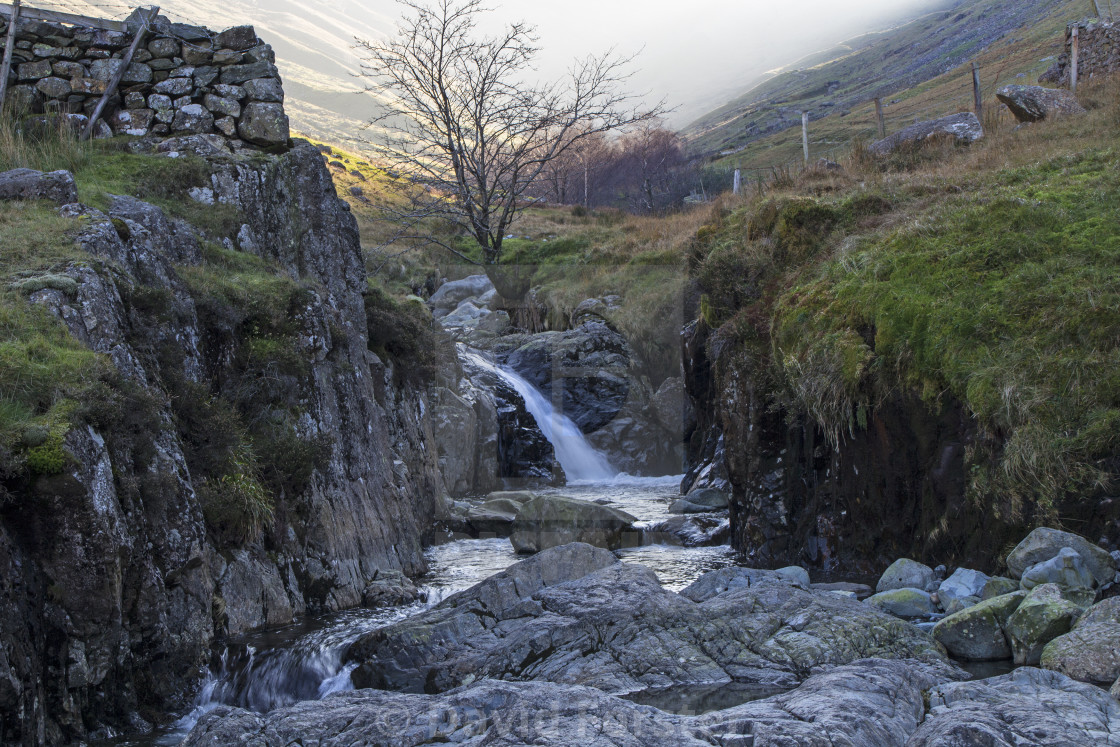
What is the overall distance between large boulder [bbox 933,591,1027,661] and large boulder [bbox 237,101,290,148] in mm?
11450

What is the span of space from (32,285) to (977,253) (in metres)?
9.70

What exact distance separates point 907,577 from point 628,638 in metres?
3.10

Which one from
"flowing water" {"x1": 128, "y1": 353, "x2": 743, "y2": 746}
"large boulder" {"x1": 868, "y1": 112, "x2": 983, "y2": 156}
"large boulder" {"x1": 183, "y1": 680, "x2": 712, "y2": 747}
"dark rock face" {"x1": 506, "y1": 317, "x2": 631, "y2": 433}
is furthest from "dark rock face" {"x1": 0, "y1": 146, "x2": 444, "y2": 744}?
"large boulder" {"x1": 868, "y1": 112, "x2": 983, "y2": 156}

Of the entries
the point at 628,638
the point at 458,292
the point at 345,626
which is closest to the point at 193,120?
the point at 345,626

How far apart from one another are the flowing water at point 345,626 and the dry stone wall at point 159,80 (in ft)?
24.3

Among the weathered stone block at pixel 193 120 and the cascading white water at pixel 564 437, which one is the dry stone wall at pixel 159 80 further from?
the cascading white water at pixel 564 437

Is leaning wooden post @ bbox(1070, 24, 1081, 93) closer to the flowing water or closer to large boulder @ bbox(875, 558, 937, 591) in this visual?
the flowing water

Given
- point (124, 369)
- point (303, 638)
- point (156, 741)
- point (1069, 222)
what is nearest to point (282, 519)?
point (303, 638)

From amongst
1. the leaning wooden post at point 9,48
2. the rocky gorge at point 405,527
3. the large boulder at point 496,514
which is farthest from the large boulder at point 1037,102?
the leaning wooden post at point 9,48

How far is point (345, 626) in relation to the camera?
7953 mm

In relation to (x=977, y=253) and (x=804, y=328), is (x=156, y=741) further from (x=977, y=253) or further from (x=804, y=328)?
(x=977, y=253)

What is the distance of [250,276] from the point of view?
9.82 metres

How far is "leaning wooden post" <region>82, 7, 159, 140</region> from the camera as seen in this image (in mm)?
11602

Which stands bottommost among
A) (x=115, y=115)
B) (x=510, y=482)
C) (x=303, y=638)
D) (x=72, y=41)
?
(x=510, y=482)
